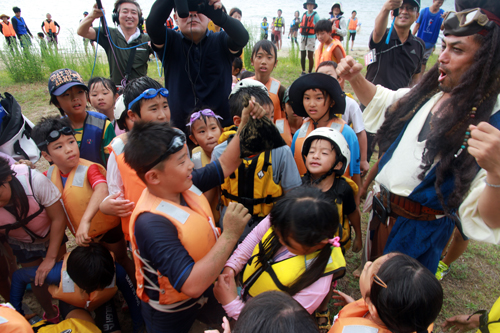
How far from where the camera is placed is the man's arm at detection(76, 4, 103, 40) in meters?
3.21

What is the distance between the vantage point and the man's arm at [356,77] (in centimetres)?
199

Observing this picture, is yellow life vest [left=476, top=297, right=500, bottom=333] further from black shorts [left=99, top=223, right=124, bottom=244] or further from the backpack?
the backpack

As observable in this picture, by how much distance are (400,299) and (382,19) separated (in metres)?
3.37

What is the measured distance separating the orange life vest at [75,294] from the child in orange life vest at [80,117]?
108 cm

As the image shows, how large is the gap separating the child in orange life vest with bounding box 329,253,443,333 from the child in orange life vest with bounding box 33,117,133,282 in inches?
77.1

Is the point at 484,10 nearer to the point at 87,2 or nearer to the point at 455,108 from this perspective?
Answer: the point at 455,108

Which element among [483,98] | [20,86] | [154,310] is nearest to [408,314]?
[483,98]

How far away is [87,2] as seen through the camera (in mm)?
49938

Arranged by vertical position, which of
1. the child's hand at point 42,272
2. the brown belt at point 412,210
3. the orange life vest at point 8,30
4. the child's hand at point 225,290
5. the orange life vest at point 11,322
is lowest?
the child's hand at point 42,272

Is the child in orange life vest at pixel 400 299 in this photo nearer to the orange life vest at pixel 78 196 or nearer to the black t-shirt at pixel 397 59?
the orange life vest at pixel 78 196

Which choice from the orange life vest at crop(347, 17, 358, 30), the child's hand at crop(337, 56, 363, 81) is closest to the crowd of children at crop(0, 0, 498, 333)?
the child's hand at crop(337, 56, 363, 81)

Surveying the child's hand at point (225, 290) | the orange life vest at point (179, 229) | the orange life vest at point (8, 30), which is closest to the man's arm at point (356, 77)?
the orange life vest at point (179, 229)

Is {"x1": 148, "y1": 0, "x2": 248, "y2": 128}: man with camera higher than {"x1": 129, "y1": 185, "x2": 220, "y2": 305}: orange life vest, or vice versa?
{"x1": 148, "y1": 0, "x2": 248, "y2": 128}: man with camera

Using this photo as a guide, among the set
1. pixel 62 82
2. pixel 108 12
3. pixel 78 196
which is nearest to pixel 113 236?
pixel 78 196
